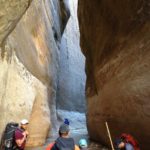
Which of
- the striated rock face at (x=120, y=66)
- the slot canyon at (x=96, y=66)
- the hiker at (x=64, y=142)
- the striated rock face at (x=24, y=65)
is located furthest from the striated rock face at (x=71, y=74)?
the hiker at (x=64, y=142)

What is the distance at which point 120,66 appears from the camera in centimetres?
873

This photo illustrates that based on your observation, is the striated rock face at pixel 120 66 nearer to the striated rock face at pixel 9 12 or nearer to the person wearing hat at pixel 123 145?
the person wearing hat at pixel 123 145

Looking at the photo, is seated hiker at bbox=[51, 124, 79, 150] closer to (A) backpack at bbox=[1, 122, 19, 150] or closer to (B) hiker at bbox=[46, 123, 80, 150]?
(B) hiker at bbox=[46, 123, 80, 150]

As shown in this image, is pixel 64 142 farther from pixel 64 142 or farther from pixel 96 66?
pixel 96 66

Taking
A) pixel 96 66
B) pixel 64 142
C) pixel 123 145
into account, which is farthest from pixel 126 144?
pixel 96 66

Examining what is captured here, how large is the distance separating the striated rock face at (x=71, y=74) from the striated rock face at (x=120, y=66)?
10989mm

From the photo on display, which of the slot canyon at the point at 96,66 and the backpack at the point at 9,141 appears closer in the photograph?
the backpack at the point at 9,141

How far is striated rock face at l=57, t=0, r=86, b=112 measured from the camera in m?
24.1

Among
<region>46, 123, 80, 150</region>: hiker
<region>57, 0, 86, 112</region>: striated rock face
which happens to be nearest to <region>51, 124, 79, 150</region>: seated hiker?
<region>46, 123, 80, 150</region>: hiker

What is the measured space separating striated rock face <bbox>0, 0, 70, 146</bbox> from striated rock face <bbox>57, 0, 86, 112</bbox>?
8.62 m

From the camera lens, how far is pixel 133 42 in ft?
26.1

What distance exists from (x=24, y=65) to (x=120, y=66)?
315 cm

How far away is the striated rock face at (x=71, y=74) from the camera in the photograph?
2414 cm

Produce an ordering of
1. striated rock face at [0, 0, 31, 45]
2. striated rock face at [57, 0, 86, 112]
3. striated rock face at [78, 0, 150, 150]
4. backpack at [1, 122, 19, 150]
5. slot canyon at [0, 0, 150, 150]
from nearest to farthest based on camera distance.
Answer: striated rock face at [0, 0, 31, 45] → backpack at [1, 122, 19, 150] → slot canyon at [0, 0, 150, 150] → striated rock face at [78, 0, 150, 150] → striated rock face at [57, 0, 86, 112]
